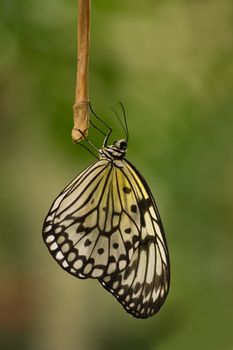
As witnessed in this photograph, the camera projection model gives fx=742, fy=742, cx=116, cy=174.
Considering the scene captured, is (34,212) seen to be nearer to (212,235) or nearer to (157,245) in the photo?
(212,235)

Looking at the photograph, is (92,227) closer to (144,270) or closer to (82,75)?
(144,270)

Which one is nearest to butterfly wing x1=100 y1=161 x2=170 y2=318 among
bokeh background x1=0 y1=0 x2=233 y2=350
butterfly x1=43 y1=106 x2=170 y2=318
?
butterfly x1=43 y1=106 x2=170 y2=318

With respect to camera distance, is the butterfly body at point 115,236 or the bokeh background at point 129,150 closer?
the butterfly body at point 115,236

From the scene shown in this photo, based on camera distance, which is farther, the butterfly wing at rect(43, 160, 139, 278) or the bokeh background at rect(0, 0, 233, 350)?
the bokeh background at rect(0, 0, 233, 350)

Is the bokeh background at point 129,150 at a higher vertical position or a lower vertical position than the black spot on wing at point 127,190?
higher

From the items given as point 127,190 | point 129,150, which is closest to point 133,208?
point 127,190

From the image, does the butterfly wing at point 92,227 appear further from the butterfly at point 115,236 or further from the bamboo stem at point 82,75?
the bamboo stem at point 82,75

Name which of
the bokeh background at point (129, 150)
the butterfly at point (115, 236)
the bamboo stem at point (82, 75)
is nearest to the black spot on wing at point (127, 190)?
the butterfly at point (115, 236)

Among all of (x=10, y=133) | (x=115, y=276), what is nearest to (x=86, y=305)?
(x=10, y=133)

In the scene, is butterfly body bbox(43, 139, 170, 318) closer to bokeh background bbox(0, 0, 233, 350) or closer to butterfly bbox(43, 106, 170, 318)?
butterfly bbox(43, 106, 170, 318)
